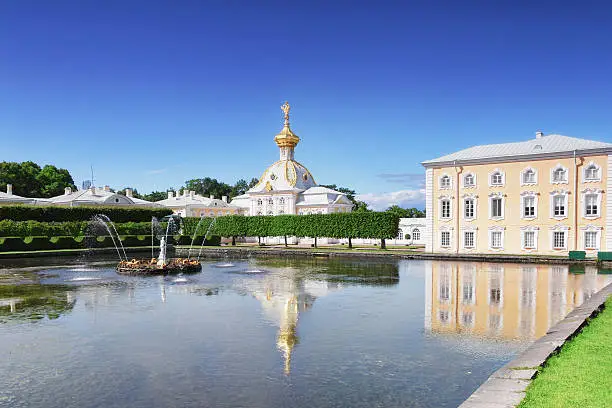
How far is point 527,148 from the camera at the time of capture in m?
42.8

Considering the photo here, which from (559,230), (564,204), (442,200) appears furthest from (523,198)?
(442,200)

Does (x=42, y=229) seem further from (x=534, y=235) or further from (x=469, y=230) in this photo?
(x=534, y=235)

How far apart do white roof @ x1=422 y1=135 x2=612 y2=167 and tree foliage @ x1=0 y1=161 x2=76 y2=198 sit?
68.6 metres

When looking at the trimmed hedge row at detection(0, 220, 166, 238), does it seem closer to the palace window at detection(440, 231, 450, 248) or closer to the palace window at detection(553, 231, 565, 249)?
the palace window at detection(440, 231, 450, 248)

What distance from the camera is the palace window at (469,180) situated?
4447 centimetres

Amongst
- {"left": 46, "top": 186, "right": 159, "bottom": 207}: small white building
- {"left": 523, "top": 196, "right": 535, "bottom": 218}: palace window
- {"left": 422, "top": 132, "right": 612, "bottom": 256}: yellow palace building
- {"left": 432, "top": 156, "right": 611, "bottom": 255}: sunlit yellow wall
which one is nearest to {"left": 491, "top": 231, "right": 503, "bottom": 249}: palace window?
{"left": 422, "top": 132, "right": 612, "bottom": 256}: yellow palace building

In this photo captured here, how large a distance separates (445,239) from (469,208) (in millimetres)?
3406

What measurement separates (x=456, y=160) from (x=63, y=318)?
36250 mm

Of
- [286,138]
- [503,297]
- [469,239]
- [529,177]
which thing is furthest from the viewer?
[286,138]

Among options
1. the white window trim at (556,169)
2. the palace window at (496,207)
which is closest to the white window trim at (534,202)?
the white window trim at (556,169)

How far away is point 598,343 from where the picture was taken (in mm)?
10227

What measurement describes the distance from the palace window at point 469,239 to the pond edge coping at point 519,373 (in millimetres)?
32318

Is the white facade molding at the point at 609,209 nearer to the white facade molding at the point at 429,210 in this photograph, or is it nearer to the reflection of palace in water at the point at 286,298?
the white facade molding at the point at 429,210

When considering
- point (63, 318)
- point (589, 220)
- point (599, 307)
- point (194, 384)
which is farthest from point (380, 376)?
point (589, 220)
